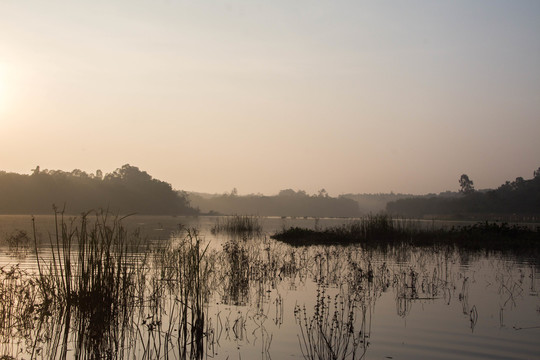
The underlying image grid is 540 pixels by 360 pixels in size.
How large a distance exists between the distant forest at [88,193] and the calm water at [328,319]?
352 ft

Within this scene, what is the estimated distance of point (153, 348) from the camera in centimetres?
780

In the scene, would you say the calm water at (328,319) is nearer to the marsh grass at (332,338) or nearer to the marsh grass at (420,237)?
the marsh grass at (332,338)

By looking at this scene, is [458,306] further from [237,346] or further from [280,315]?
[237,346]

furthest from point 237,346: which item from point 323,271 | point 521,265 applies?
point 521,265

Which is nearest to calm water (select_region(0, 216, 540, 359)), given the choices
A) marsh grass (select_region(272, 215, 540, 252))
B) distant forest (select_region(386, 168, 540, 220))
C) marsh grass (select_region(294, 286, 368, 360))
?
marsh grass (select_region(294, 286, 368, 360))

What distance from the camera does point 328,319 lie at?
9.81 m

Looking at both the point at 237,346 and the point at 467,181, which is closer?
the point at 237,346

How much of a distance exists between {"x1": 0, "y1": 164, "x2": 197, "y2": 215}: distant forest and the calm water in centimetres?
10716

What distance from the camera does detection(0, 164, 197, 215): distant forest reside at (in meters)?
122

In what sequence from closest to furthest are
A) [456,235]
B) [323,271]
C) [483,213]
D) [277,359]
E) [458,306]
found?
1. [277,359]
2. [458,306]
3. [323,271]
4. [456,235]
5. [483,213]

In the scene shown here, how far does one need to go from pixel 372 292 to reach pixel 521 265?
30.9 feet

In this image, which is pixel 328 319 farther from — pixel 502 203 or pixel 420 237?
pixel 502 203

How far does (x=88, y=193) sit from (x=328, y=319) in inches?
5410

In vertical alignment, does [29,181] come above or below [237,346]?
above
